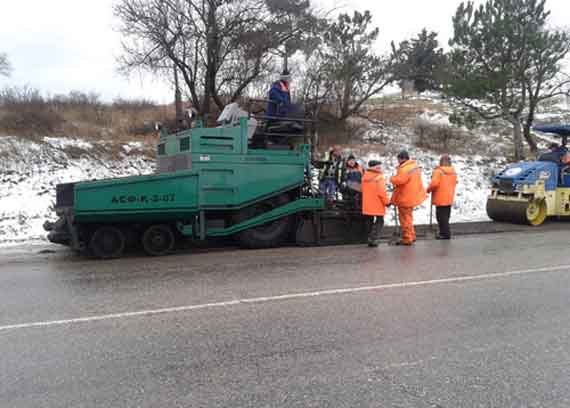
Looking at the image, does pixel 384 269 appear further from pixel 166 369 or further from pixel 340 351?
pixel 166 369

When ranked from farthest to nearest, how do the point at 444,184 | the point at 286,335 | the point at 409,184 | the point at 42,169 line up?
the point at 42,169, the point at 444,184, the point at 409,184, the point at 286,335

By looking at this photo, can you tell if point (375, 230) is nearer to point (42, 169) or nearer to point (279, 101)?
point (279, 101)

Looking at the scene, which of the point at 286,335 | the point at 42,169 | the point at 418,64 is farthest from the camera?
the point at 418,64

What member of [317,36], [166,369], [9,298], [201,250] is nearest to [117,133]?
[317,36]

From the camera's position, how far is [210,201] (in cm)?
827

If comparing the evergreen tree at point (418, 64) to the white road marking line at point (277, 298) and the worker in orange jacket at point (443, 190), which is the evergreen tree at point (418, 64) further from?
the white road marking line at point (277, 298)

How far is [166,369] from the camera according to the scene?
3.53 m

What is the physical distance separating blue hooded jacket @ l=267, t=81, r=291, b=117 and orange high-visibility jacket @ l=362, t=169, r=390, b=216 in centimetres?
179

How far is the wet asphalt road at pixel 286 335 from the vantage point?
321cm

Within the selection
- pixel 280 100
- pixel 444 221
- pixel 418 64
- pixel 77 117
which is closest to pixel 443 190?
pixel 444 221

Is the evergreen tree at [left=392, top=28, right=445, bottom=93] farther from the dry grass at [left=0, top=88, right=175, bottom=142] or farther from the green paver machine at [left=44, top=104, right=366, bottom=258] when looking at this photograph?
the green paver machine at [left=44, top=104, right=366, bottom=258]

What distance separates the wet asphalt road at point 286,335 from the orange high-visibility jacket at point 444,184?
9.14 ft

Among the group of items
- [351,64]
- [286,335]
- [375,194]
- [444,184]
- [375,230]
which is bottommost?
[286,335]

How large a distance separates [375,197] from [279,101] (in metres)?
2.30
